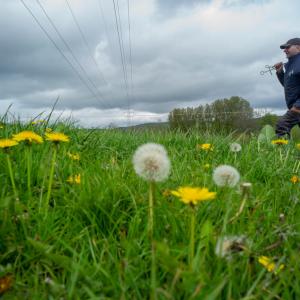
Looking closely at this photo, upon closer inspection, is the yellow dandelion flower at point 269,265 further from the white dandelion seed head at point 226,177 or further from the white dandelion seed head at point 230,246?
the white dandelion seed head at point 226,177

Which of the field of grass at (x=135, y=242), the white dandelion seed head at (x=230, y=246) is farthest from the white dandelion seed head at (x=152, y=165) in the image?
the white dandelion seed head at (x=230, y=246)

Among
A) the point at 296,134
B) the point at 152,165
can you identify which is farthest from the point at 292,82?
the point at 152,165

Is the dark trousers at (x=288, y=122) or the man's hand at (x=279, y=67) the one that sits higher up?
the man's hand at (x=279, y=67)

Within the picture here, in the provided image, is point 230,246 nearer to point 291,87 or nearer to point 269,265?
point 269,265

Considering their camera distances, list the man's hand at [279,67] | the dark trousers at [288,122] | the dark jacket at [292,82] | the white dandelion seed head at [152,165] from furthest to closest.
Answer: the man's hand at [279,67], the dark jacket at [292,82], the dark trousers at [288,122], the white dandelion seed head at [152,165]

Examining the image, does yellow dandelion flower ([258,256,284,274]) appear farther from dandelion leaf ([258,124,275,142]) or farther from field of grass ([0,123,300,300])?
dandelion leaf ([258,124,275,142])

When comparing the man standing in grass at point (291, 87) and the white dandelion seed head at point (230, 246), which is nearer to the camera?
the white dandelion seed head at point (230, 246)

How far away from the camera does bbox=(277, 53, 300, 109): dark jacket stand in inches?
286

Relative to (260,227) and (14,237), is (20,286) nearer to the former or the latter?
(14,237)

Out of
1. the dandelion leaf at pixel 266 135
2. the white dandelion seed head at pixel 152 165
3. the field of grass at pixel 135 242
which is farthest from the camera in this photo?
the dandelion leaf at pixel 266 135

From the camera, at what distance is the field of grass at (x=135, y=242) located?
37.7 inches

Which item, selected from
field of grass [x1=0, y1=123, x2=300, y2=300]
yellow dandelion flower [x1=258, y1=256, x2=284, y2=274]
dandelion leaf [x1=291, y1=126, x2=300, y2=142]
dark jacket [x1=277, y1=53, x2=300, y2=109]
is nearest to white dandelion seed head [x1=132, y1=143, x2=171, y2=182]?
field of grass [x1=0, y1=123, x2=300, y2=300]

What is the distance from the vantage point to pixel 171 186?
180 cm

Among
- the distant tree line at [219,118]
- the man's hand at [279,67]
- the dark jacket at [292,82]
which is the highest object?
Answer: the man's hand at [279,67]
